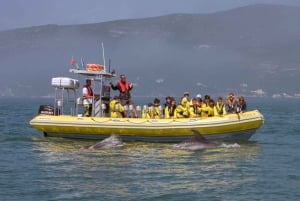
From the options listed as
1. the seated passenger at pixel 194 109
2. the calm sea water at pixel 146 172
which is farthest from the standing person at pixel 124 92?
the seated passenger at pixel 194 109

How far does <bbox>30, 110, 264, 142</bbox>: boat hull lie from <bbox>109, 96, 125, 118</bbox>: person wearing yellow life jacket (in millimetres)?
717

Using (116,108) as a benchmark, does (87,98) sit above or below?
above

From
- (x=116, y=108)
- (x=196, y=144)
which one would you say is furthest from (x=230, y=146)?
(x=116, y=108)

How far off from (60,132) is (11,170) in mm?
7682

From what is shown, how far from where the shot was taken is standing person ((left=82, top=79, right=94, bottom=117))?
104 ft

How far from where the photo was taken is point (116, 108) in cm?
3075

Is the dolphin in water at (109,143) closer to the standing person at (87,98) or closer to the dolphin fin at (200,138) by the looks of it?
the standing person at (87,98)

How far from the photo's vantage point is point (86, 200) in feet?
61.5

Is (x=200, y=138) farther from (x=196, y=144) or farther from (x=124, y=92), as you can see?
(x=124, y=92)

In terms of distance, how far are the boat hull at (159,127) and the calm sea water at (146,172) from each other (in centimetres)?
45

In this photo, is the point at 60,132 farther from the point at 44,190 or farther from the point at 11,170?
the point at 44,190

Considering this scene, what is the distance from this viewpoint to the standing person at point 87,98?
3172 centimetres

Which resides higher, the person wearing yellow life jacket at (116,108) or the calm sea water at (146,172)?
the person wearing yellow life jacket at (116,108)

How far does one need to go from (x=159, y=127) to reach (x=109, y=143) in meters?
2.30
